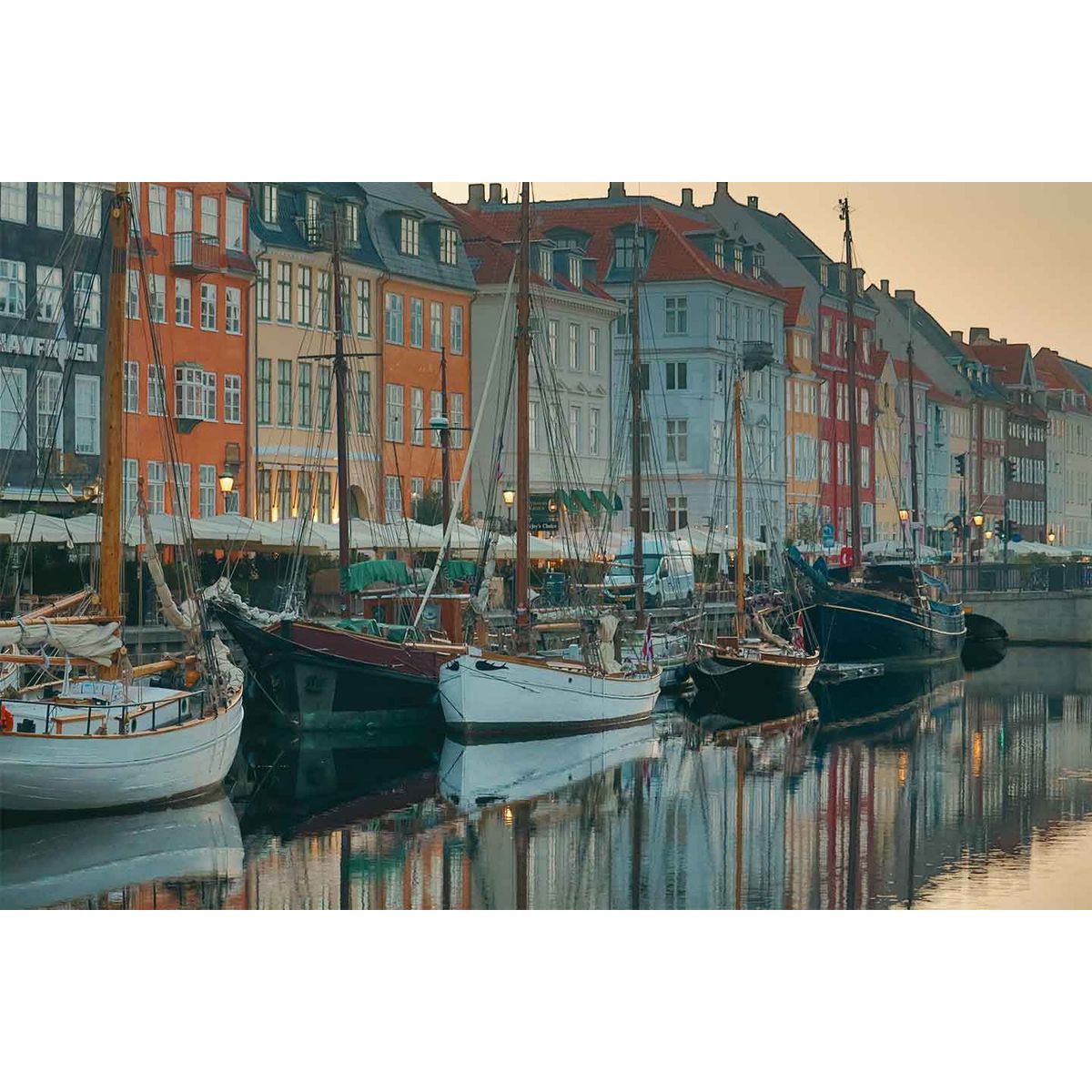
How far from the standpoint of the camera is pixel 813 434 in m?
46.7

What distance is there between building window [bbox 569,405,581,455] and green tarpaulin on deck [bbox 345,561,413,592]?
42.1 ft

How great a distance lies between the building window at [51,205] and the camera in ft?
94.7

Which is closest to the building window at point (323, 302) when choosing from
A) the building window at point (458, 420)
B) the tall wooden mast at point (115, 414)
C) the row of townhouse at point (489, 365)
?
the row of townhouse at point (489, 365)

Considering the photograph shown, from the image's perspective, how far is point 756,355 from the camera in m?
46.0

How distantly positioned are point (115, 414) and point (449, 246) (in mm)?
22096

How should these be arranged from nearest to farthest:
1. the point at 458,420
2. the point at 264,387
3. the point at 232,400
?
the point at 232,400
the point at 264,387
the point at 458,420

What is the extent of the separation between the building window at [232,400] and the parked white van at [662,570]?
251 inches

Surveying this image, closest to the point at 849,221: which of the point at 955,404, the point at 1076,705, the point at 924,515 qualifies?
the point at 1076,705

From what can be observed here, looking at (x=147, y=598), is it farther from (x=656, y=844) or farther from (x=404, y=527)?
(x=656, y=844)

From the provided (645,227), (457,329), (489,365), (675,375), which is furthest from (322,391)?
(675,375)

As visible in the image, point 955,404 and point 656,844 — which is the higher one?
point 955,404

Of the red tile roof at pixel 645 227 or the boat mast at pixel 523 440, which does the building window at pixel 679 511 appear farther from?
the boat mast at pixel 523 440

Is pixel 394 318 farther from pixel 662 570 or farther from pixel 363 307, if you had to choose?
pixel 662 570

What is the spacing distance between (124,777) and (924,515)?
2908 cm
